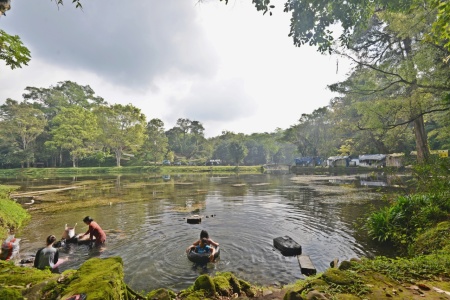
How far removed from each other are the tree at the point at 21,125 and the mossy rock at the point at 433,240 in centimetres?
7019

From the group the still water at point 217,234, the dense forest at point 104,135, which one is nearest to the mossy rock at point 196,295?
the still water at point 217,234

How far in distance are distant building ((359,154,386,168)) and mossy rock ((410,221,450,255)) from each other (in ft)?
150

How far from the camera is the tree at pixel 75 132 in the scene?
Result: 5734 cm

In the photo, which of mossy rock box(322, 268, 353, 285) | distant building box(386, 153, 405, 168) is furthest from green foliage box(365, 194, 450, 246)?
distant building box(386, 153, 405, 168)

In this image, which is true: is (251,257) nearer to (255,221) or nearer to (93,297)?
(255,221)

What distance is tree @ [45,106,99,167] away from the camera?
188ft

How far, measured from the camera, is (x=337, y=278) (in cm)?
405

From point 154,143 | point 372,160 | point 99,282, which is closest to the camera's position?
point 99,282

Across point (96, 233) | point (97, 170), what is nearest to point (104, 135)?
point (97, 170)

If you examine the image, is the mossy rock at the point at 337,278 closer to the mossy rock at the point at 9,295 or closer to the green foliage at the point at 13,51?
the mossy rock at the point at 9,295

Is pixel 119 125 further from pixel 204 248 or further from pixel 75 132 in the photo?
pixel 204 248

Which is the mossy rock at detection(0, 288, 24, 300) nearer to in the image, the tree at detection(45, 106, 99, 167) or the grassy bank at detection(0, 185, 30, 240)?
the grassy bank at detection(0, 185, 30, 240)

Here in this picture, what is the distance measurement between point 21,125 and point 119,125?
69.1 ft

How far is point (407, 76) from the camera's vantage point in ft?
47.3
